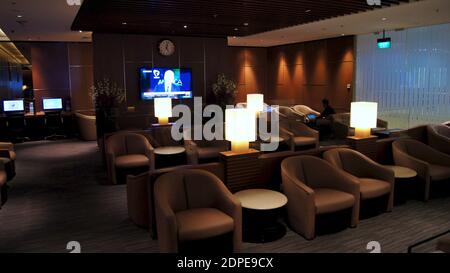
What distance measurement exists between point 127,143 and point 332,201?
389cm

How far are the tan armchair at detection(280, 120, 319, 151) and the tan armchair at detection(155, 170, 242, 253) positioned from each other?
3.99 meters

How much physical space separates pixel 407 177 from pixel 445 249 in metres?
2.25

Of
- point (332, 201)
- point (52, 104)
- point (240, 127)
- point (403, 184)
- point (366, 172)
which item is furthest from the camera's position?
point (52, 104)

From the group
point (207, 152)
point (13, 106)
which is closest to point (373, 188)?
point (207, 152)

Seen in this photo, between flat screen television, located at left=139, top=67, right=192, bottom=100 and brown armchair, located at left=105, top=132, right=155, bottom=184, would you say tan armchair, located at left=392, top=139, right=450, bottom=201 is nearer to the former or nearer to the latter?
brown armchair, located at left=105, top=132, right=155, bottom=184

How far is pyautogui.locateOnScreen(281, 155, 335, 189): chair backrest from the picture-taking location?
178 inches

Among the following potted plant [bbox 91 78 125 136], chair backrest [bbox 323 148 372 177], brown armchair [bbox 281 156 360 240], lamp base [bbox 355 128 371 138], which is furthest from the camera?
potted plant [bbox 91 78 125 136]

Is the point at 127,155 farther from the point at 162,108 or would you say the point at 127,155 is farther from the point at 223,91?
the point at 223,91

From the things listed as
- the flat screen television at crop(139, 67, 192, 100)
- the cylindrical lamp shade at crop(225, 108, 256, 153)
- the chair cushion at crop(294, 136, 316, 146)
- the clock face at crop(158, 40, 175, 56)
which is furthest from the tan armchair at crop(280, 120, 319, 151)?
the clock face at crop(158, 40, 175, 56)

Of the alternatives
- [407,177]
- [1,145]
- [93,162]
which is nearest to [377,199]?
[407,177]

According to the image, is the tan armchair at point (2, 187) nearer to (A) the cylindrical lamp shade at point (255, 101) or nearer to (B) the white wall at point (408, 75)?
(A) the cylindrical lamp shade at point (255, 101)

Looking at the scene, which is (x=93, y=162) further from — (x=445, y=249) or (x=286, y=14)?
(x=445, y=249)

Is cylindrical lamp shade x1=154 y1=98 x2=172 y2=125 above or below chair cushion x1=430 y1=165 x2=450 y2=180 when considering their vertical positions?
above

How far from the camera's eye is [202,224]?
3.48 metres
